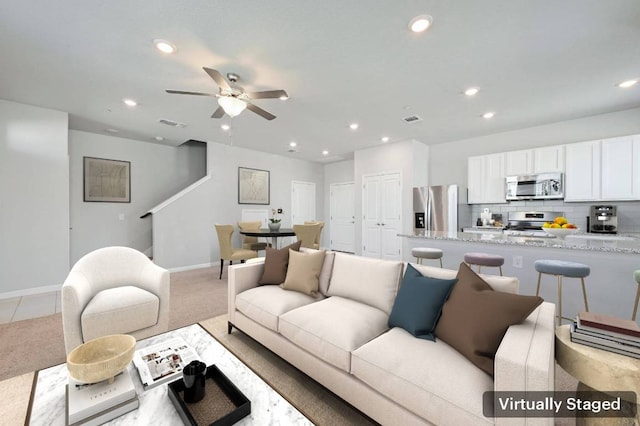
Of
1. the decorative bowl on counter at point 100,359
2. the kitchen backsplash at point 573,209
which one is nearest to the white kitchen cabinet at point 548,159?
the kitchen backsplash at point 573,209

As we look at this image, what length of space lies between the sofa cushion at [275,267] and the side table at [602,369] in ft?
6.66

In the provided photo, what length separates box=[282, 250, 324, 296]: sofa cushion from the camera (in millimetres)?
2342

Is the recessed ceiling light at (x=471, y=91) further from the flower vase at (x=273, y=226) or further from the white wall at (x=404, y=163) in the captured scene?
the flower vase at (x=273, y=226)

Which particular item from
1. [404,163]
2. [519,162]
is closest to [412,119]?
[404,163]

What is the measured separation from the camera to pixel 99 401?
1.07m

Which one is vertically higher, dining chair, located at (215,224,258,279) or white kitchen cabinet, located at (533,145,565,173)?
white kitchen cabinet, located at (533,145,565,173)

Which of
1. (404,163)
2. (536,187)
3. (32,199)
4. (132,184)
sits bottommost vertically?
(32,199)

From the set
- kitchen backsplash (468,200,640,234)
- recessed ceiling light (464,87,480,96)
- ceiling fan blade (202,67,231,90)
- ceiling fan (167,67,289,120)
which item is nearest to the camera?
ceiling fan blade (202,67,231,90)

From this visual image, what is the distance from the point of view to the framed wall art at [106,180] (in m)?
4.99

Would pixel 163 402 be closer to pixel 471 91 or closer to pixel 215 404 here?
pixel 215 404

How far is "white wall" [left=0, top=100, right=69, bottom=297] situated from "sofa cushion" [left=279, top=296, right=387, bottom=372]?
434 cm

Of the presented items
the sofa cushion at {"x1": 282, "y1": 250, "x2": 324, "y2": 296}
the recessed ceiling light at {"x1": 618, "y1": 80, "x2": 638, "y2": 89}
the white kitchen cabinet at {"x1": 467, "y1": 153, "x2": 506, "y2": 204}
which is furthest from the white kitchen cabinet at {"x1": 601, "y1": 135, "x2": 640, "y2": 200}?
the sofa cushion at {"x1": 282, "y1": 250, "x2": 324, "y2": 296}

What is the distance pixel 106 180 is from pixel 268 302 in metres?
5.10

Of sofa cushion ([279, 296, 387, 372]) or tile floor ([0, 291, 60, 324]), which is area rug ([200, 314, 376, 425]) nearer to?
sofa cushion ([279, 296, 387, 372])
